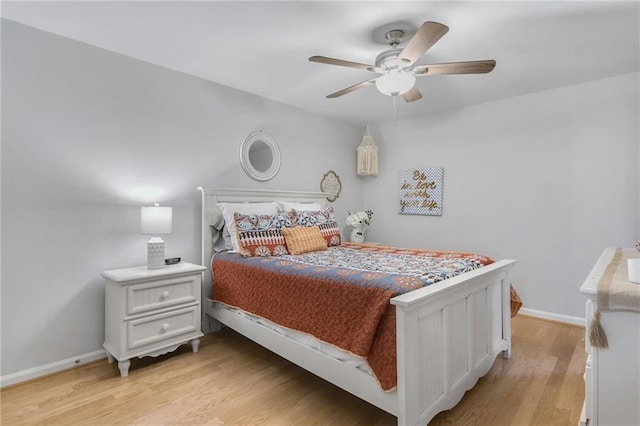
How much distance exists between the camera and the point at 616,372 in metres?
1.21

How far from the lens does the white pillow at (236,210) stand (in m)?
2.88

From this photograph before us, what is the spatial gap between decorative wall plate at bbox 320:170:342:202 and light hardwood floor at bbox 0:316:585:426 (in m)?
2.34

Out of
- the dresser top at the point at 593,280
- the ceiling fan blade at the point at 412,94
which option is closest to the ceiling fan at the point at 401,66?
the ceiling fan blade at the point at 412,94

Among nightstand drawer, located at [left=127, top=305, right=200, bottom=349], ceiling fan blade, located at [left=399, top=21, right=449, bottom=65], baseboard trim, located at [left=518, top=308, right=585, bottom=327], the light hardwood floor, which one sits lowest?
the light hardwood floor

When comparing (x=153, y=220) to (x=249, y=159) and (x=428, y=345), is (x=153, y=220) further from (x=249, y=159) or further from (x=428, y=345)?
(x=428, y=345)

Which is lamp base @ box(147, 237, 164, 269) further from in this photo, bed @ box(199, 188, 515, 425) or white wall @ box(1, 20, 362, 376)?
bed @ box(199, 188, 515, 425)

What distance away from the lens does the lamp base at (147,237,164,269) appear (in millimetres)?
2547

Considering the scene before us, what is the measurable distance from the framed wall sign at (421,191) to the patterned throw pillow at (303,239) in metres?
1.74

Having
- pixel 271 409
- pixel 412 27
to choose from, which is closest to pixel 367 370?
pixel 271 409

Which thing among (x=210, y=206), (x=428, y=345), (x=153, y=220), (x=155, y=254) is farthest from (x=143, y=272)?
(x=428, y=345)

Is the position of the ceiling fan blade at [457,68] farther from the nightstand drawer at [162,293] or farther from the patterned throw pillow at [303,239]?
the nightstand drawer at [162,293]

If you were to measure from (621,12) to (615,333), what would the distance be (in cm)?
204

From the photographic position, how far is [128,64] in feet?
8.72

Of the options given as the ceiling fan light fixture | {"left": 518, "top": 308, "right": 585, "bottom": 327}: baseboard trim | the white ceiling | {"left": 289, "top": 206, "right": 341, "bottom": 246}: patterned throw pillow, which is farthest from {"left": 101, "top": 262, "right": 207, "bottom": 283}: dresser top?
{"left": 518, "top": 308, "right": 585, "bottom": 327}: baseboard trim
